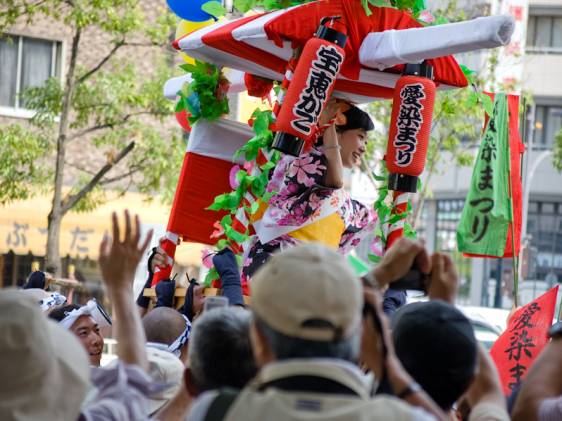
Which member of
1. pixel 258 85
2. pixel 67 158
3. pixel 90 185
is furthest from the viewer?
pixel 67 158

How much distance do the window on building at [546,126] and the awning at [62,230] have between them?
13651 mm

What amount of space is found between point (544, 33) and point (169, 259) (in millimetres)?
25093

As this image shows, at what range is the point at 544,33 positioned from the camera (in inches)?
1187

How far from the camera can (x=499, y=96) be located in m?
9.31

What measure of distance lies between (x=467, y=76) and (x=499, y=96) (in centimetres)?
315

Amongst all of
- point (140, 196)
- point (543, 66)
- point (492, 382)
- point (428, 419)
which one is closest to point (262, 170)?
point (492, 382)

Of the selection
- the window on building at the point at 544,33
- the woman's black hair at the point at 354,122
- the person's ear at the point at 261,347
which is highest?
the window on building at the point at 544,33

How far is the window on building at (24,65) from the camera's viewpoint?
18672 millimetres

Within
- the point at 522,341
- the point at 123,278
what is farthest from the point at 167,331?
the point at 522,341

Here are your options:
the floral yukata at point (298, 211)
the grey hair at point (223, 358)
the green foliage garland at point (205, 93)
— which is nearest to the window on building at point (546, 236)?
the green foliage garland at point (205, 93)

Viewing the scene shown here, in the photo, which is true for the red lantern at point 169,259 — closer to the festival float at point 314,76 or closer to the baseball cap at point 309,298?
the festival float at point 314,76

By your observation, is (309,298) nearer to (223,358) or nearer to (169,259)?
(223,358)

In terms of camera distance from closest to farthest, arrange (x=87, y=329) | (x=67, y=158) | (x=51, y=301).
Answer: (x=87, y=329) < (x=51, y=301) < (x=67, y=158)

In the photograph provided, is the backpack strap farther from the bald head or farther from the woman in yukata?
the woman in yukata
